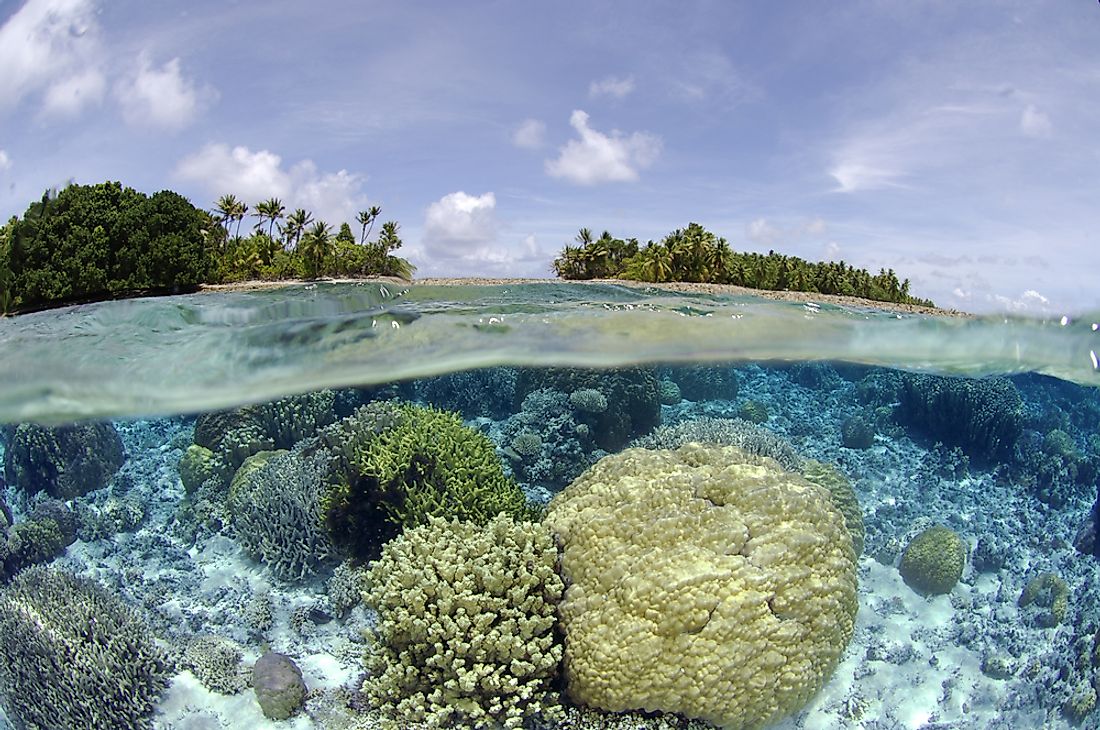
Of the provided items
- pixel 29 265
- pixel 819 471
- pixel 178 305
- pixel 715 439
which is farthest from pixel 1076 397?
pixel 29 265

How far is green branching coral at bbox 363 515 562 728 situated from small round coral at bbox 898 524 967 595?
18.4 ft

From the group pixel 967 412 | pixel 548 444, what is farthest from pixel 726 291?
pixel 548 444

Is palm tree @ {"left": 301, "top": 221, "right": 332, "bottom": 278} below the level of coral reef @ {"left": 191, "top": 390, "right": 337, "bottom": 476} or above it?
above

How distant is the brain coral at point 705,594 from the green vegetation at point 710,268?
9418 mm

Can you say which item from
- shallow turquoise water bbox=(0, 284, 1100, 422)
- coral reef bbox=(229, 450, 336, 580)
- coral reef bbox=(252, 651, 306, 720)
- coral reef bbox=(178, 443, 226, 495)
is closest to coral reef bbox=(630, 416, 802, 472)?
shallow turquoise water bbox=(0, 284, 1100, 422)

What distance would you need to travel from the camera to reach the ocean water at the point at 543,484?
6398 millimetres

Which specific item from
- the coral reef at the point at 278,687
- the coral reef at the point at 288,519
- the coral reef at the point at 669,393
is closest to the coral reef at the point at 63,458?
the coral reef at the point at 288,519

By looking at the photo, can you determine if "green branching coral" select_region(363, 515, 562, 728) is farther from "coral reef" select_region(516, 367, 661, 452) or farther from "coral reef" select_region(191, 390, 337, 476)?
"coral reef" select_region(191, 390, 337, 476)

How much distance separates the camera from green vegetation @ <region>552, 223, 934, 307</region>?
639 inches

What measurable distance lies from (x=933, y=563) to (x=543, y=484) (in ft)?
17.3

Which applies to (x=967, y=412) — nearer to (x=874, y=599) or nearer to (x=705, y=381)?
(x=705, y=381)

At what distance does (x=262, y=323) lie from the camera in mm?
10195

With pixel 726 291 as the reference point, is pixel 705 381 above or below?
below

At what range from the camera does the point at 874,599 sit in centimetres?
877
